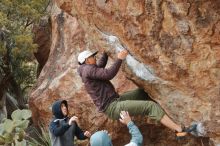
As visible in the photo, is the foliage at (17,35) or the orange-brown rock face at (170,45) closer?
the orange-brown rock face at (170,45)

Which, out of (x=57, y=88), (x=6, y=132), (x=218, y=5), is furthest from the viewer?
(x=57, y=88)

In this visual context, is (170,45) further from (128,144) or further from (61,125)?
(61,125)

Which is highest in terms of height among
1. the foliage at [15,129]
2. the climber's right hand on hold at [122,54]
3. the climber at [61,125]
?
the climber's right hand on hold at [122,54]

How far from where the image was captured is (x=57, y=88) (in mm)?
10328

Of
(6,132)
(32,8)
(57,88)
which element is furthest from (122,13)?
(32,8)

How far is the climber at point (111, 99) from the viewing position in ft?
20.8

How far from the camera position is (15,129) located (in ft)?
28.2

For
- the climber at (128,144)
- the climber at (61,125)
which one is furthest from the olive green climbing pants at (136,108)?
the climber at (61,125)

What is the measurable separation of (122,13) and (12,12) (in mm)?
8678

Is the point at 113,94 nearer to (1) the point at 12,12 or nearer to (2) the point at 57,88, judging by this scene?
(2) the point at 57,88

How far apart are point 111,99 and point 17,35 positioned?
8.22 metres

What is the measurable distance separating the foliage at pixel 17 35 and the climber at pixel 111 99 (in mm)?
7197

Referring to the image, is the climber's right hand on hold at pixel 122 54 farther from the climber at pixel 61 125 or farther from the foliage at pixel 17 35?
the foliage at pixel 17 35

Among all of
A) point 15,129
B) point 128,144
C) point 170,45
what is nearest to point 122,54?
point 170,45
